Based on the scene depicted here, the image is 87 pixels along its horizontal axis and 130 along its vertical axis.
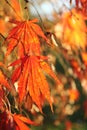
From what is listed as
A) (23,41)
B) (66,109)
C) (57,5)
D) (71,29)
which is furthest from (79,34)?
(23,41)

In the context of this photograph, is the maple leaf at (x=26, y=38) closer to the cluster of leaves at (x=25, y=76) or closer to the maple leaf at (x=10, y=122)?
the cluster of leaves at (x=25, y=76)

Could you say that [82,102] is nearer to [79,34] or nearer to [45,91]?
[79,34]

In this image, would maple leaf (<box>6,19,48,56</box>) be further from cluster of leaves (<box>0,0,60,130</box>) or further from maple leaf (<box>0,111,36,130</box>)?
maple leaf (<box>0,111,36,130</box>)

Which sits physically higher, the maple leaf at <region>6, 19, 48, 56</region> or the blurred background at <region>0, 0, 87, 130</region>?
the maple leaf at <region>6, 19, 48, 56</region>

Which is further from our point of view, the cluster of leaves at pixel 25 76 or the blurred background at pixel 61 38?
the blurred background at pixel 61 38

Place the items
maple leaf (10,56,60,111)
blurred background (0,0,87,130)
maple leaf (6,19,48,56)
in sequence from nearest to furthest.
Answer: maple leaf (10,56,60,111)
maple leaf (6,19,48,56)
blurred background (0,0,87,130)

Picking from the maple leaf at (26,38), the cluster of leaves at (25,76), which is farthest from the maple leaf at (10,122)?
the maple leaf at (26,38)

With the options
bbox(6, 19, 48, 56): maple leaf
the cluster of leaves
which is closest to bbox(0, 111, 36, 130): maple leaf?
the cluster of leaves

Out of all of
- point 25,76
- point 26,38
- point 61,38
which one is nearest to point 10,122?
point 25,76
